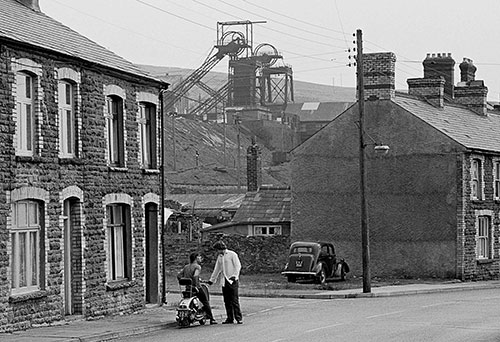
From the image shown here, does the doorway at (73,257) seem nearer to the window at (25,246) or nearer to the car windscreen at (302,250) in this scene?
the window at (25,246)

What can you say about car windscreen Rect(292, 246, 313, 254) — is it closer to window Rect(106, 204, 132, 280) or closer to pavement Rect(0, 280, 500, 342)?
pavement Rect(0, 280, 500, 342)

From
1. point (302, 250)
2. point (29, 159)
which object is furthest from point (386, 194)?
point (29, 159)

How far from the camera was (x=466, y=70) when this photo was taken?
5791cm

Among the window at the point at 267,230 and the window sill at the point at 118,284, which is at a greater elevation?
the window at the point at 267,230

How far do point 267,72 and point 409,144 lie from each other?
3707 inches

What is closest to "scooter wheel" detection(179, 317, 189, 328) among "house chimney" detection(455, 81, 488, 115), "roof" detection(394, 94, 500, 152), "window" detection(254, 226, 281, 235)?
"roof" detection(394, 94, 500, 152)

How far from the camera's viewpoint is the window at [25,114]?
72.4 ft

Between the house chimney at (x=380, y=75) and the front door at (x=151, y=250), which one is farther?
the house chimney at (x=380, y=75)

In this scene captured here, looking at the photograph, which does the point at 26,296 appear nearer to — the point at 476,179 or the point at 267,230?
the point at 476,179

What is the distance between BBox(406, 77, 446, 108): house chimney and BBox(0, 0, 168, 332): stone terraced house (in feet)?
74.3

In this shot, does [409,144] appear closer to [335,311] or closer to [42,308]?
[335,311]

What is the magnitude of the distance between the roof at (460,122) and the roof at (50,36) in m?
19.8

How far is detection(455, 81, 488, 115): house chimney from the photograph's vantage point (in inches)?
2076

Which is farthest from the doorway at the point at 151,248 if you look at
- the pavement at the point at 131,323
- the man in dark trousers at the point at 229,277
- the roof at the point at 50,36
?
the man in dark trousers at the point at 229,277
